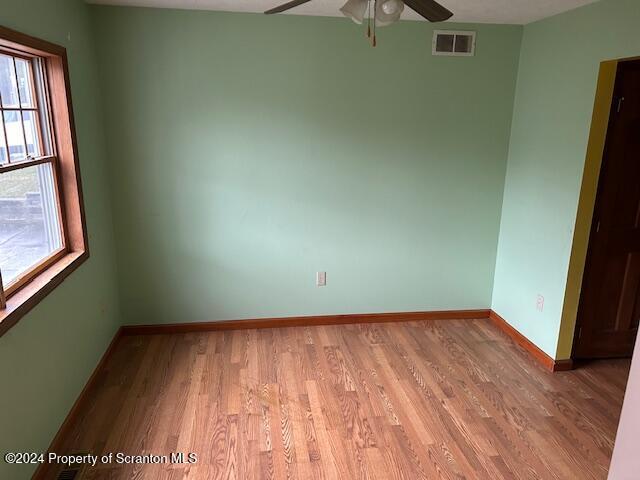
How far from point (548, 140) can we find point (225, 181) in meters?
2.37

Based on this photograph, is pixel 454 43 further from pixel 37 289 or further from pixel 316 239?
pixel 37 289

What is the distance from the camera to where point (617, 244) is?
2994 mm

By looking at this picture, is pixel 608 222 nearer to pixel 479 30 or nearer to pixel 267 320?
pixel 479 30

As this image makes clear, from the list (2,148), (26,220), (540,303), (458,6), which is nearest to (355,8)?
(458,6)

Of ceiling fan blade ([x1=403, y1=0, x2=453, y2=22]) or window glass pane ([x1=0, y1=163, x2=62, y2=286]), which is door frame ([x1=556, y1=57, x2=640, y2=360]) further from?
window glass pane ([x1=0, y1=163, x2=62, y2=286])

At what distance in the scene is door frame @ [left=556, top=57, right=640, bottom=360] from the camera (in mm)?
Result: 2676

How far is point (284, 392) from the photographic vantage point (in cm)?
283

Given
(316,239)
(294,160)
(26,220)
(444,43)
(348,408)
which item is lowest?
(348,408)

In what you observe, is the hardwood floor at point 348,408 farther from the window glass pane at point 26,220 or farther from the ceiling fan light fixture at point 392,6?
the ceiling fan light fixture at point 392,6

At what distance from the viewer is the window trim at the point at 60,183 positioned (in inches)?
80.7

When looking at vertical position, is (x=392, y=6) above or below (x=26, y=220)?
above

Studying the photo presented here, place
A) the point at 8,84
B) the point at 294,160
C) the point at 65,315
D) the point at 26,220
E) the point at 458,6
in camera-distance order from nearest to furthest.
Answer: the point at 8,84 < the point at 26,220 < the point at 65,315 < the point at 458,6 < the point at 294,160

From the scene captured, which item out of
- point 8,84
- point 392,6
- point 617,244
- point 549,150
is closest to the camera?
point 392,6

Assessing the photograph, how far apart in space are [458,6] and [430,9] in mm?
1345
